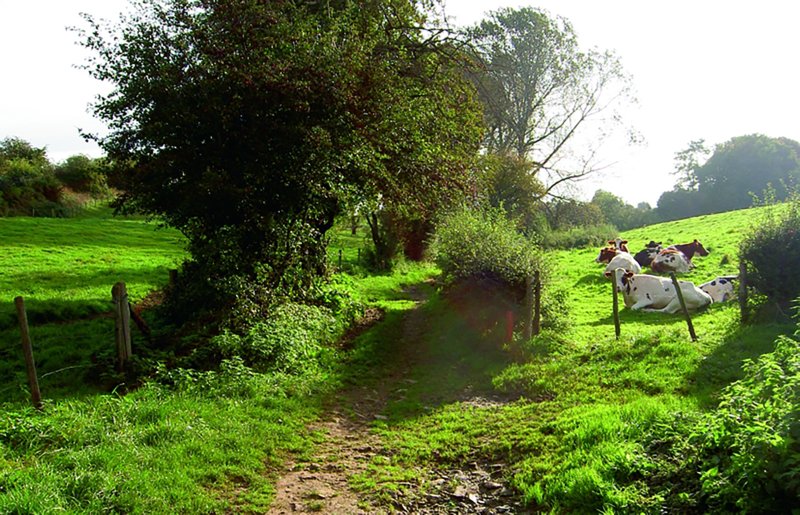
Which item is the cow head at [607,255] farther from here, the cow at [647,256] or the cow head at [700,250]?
the cow head at [700,250]

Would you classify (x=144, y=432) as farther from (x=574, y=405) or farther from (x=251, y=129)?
(x=251, y=129)

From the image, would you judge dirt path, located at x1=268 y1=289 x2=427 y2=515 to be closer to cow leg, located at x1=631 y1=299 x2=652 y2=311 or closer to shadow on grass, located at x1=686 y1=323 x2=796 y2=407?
shadow on grass, located at x1=686 y1=323 x2=796 y2=407

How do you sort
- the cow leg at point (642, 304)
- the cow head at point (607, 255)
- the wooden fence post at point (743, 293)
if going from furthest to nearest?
the cow head at point (607, 255) → the cow leg at point (642, 304) → the wooden fence post at point (743, 293)

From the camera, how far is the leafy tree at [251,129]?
485 inches

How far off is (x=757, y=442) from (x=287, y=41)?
1220 centimetres

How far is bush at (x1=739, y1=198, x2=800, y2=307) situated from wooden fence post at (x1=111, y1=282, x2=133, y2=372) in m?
13.2

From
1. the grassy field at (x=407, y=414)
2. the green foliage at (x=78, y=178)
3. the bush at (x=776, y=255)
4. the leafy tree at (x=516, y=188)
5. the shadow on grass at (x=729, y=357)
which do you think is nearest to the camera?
the grassy field at (x=407, y=414)

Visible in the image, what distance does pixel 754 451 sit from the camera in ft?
14.3

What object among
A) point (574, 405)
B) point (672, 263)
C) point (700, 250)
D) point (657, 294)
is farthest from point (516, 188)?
point (574, 405)

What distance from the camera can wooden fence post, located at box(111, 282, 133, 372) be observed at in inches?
364

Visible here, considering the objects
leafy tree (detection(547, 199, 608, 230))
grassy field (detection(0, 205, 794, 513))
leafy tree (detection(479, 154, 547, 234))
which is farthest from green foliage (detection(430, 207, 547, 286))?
leafy tree (detection(547, 199, 608, 230))

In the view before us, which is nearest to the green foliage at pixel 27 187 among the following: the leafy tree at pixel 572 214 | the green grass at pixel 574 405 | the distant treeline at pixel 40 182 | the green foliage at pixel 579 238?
the distant treeline at pixel 40 182

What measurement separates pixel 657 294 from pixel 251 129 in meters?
13.2

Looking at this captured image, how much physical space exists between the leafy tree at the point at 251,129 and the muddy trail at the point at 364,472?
4228mm
